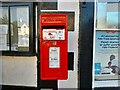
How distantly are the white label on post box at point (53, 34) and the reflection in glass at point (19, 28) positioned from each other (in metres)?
0.60

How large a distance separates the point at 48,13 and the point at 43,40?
45 cm

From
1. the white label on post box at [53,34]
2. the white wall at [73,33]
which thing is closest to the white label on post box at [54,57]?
the white label on post box at [53,34]

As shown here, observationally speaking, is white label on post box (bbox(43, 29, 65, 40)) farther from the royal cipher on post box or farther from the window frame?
the window frame

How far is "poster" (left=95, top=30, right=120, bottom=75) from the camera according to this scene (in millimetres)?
3955

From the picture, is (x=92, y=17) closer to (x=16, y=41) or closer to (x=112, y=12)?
Result: (x=112, y=12)

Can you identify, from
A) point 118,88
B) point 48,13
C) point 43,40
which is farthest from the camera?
point 118,88

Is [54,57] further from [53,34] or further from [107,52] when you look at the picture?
[107,52]

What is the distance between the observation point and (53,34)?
3.54 meters

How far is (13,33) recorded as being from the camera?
4.11 metres

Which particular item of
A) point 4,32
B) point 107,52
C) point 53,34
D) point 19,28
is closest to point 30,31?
point 19,28

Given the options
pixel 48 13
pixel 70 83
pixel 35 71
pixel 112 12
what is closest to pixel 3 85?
pixel 35 71

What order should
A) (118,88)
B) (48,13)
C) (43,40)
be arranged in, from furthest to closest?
(118,88), (48,13), (43,40)

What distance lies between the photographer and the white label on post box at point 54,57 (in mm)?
3566

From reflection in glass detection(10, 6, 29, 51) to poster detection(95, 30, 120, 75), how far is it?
105cm
